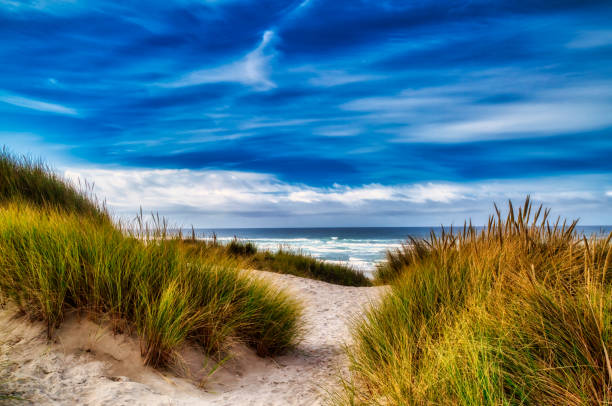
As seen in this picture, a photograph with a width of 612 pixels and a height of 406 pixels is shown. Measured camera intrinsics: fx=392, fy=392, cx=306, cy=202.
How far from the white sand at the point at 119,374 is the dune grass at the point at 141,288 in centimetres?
14

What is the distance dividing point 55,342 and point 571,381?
3802 millimetres

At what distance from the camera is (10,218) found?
15.1 ft

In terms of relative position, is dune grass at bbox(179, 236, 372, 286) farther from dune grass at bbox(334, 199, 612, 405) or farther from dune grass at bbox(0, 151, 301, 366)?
dune grass at bbox(334, 199, 612, 405)

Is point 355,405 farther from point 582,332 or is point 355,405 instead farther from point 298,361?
point 298,361

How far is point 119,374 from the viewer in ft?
10.7

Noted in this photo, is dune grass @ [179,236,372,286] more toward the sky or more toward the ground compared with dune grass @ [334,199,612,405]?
more toward the ground

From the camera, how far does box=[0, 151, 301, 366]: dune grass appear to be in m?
3.51

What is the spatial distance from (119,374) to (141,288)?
743 mm

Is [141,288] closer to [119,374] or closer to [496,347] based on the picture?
[119,374]

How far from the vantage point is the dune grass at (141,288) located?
3.51 m

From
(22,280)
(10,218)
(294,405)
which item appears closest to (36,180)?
(10,218)

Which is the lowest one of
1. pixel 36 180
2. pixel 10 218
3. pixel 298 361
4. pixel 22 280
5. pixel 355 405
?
pixel 298 361

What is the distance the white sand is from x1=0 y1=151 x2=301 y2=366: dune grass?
0.14m

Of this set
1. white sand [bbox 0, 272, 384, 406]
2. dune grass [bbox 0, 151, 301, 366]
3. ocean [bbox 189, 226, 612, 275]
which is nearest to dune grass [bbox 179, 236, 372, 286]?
ocean [bbox 189, 226, 612, 275]
